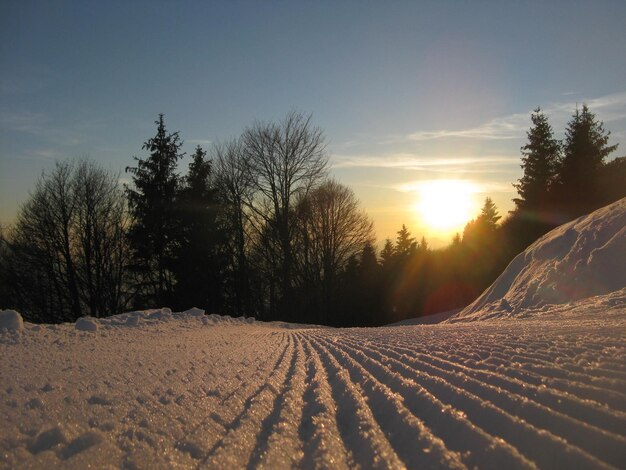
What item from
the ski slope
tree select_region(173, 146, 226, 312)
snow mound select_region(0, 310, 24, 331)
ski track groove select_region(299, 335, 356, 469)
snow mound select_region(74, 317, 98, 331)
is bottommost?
ski track groove select_region(299, 335, 356, 469)

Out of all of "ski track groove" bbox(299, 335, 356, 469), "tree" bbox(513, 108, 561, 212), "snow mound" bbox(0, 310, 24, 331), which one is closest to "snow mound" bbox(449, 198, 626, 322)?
"ski track groove" bbox(299, 335, 356, 469)

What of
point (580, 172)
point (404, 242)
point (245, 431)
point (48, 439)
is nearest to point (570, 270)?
point (245, 431)

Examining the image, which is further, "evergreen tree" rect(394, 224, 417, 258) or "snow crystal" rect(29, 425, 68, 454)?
"evergreen tree" rect(394, 224, 417, 258)

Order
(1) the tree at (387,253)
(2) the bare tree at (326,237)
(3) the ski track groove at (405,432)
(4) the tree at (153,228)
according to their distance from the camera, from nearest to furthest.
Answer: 1. (3) the ski track groove at (405,432)
2. (4) the tree at (153,228)
3. (2) the bare tree at (326,237)
4. (1) the tree at (387,253)

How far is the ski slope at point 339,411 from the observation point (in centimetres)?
193

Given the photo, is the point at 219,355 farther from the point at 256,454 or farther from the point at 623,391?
the point at 623,391

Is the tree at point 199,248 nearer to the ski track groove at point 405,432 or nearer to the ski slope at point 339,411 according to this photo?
the ski slope at point 339,411

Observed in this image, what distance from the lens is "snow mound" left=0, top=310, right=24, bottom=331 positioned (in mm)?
6504

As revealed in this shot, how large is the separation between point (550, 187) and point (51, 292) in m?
35.7

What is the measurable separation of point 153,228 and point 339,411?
105 ft

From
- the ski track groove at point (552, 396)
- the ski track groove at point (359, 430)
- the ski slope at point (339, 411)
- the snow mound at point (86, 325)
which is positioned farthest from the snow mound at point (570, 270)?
the snow mound at point (86, 325)

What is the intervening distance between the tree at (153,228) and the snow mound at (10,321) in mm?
26334

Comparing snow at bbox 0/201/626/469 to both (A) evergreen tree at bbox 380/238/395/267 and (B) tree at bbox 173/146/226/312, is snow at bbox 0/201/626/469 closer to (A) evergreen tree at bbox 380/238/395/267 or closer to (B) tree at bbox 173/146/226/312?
(B) tree at bbox 173/146/226/312

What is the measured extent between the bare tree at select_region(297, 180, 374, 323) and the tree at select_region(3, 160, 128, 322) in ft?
47.0
